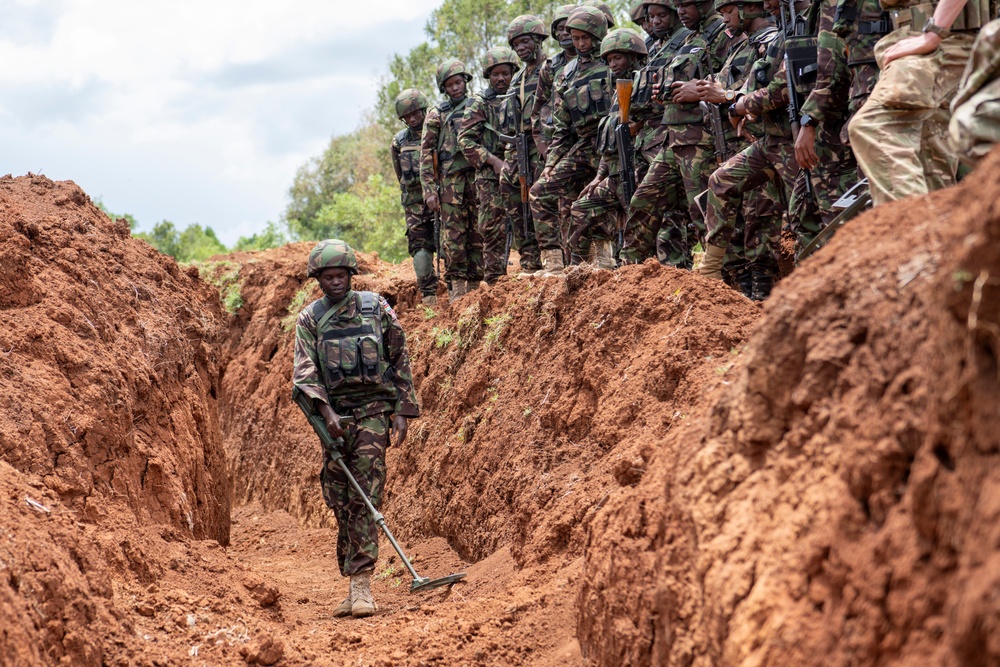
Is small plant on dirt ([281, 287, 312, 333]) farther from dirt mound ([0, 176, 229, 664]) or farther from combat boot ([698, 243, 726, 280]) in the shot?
combat boot ([698, 243, 726, 280])

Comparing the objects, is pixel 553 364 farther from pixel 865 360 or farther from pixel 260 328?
pixel 260 328

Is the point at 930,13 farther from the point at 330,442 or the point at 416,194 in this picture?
the point at 416,194

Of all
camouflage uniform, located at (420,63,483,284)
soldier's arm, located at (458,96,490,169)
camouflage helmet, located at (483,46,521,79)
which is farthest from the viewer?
camouflage uniform, located at (420,63,483,284)

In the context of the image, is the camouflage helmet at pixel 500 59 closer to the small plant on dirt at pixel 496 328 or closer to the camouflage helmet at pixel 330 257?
the small plant on dirt at pixel 496 328

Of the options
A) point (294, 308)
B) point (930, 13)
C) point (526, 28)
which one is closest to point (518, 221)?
point (526, 28)

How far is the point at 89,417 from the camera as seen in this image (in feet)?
24.9

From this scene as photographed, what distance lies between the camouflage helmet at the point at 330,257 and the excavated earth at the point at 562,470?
1.65 metres

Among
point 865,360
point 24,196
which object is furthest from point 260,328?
point 865,360

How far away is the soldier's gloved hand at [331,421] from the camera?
8016 millimetres

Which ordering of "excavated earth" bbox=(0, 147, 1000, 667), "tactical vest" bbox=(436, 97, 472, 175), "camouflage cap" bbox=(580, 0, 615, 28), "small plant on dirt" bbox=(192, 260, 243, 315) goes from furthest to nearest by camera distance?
"small plant on dirt" bbox=(192, 260, 243, 315) → "tactical vest" bbox=(436, 97, 472, 175) → "camouflage cap" bbox=(580, 0, 615, 28) → "excavated earth" bbox=(0, 147, 1000, 667)

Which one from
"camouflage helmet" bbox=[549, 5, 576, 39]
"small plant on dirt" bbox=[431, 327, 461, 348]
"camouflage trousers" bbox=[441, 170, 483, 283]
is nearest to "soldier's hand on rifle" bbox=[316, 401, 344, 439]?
"small plant on dirt" bbox=[431, 327, 461, 348]

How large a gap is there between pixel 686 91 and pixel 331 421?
3.64m

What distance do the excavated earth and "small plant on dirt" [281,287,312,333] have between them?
5.75 ft

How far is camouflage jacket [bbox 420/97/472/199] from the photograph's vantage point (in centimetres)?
1288
